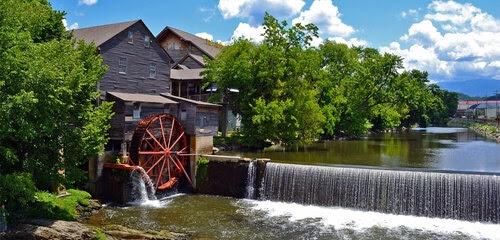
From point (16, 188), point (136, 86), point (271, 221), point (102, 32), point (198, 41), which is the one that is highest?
point (198, 41)

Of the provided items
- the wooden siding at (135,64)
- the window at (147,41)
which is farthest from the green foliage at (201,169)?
the window at (147,41)

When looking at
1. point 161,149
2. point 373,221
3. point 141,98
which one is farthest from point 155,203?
point 373,221

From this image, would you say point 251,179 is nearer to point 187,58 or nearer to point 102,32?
point 102,32

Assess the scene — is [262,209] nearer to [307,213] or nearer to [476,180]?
[307,213]

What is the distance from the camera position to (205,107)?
100 ft

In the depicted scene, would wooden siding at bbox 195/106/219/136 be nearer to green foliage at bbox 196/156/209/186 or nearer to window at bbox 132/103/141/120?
green foliage at bbox 196/156/209/186

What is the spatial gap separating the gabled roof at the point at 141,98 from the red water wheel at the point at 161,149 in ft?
3.74

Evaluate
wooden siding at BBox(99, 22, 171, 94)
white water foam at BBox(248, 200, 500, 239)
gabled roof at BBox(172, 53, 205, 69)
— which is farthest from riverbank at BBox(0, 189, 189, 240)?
gabled roof at BBox(172, 53, 205, 69)

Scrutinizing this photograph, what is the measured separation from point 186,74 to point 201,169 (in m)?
18.8

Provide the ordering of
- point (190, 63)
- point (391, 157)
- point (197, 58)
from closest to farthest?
point (391, 157) → point (190, 63) → point (197, 58)

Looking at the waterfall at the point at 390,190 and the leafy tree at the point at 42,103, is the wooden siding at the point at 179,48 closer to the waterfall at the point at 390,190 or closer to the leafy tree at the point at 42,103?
the waterfall at the point at 390,190

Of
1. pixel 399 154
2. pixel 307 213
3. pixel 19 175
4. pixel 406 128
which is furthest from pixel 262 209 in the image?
pixel 406 128

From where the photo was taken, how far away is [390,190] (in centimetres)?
2295

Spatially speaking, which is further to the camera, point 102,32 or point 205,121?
point 205,121
